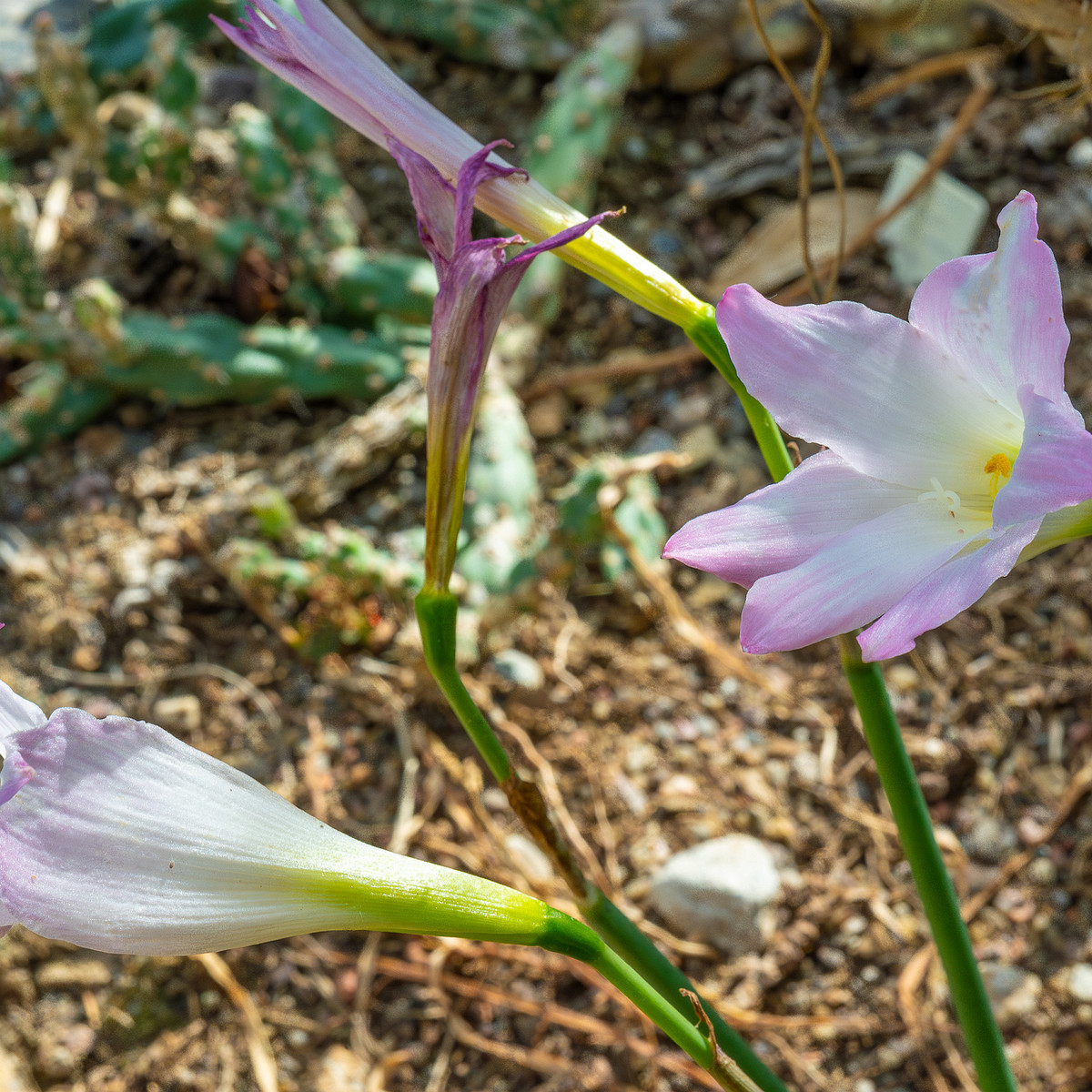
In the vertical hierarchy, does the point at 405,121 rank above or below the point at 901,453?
above

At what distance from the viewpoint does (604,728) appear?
4.97 ft

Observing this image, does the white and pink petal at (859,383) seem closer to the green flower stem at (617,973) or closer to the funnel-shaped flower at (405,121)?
the funnel-shaped flower at (405,121)

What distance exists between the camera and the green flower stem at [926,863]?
564mm

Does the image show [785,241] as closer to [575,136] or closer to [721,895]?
[575,136]

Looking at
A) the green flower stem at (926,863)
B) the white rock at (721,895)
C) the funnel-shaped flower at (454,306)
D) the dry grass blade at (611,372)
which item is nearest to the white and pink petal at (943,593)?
the green flower stem at (926,863)

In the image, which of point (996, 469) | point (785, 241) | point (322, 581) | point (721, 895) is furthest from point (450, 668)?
point (785, 241)

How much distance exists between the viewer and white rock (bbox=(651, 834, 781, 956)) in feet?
4.05

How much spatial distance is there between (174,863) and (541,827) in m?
0.20

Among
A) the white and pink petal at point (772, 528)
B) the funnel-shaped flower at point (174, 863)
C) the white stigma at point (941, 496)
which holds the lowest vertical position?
the funnel-shaped flower at point (174, 863)

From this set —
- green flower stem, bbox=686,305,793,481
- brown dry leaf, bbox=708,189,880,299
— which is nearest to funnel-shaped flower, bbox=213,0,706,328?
green flower stem, bbox=686,305,793,481

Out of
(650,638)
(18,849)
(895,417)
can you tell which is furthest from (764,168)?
(18,849)

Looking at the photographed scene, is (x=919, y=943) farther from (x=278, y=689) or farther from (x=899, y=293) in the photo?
(x=899, y=293)

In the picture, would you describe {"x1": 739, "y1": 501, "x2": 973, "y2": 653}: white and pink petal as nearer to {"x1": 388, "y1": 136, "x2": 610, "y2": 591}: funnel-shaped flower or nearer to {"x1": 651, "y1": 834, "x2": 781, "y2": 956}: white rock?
{"x1": 388, "y1": 136, "x2": 610, "y2": 591}: funnel-shaped flower

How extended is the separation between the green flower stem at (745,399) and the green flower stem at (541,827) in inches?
7.7
